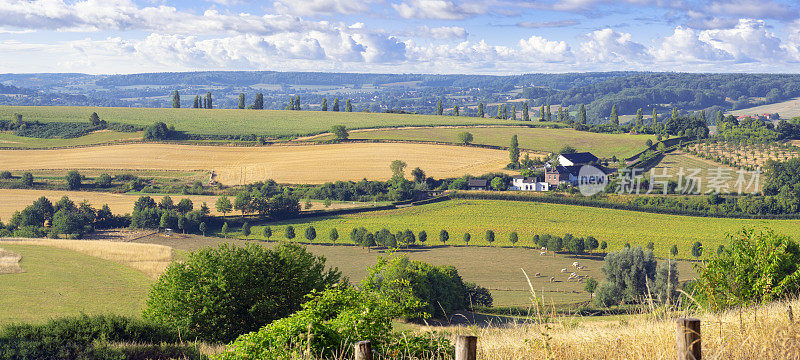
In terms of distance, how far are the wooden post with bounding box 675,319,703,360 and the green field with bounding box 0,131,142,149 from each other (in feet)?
449

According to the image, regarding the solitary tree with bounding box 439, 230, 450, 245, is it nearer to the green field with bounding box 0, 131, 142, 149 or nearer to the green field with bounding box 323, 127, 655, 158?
the green field with bounding box 323, 127, 655, 158

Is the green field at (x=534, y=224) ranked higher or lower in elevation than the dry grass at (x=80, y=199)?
lower

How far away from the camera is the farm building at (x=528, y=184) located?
328 feet

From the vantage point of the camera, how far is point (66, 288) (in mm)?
47594

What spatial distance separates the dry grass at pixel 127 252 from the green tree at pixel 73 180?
108 feet

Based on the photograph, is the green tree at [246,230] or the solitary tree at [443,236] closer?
the solitary tree at [443,236]

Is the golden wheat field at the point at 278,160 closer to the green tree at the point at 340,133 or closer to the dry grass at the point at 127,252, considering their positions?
the green tree at the point at 340,133

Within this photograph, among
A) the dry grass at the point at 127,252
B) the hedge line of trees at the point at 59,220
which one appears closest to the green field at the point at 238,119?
the hedge line of trees at the point at 59,220

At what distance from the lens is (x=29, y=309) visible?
134 ft

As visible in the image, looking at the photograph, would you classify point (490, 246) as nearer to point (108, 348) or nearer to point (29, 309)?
point (29, 309)

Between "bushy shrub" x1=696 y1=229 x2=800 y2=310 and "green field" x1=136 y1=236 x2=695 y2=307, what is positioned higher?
"bushy shrub" x1=696 y1=229 x2=800 y2=310

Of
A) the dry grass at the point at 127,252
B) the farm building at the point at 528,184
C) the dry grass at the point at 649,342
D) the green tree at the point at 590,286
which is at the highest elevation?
the dry grass at the point at 649,342

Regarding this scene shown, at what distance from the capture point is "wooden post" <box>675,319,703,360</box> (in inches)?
243

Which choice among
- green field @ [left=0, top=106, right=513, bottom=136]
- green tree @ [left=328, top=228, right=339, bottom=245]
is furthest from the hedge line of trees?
green field @ [left=0, top=106, right=513, bottom=136]
